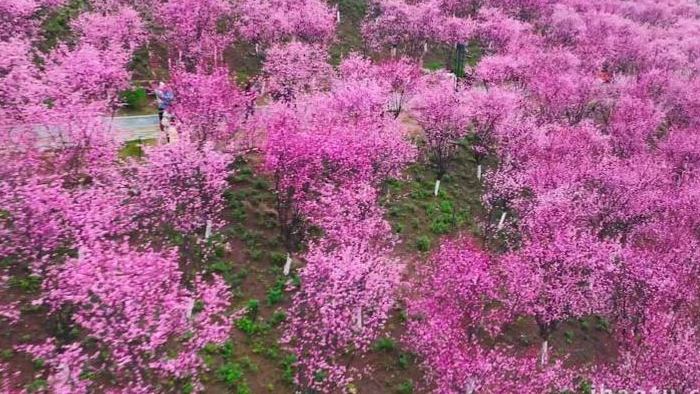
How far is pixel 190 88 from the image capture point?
116ft

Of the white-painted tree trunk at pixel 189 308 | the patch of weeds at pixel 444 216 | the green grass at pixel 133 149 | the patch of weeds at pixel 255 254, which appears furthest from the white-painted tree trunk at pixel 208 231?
the patch of weeds at pixel 444 216

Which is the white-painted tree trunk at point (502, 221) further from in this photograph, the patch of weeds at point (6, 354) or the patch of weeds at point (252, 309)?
the patch of weeds at point (6, 354)

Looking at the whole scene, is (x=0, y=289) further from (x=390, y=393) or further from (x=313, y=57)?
(x=313, y=57)

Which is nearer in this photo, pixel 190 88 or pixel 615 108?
pixel 190 88

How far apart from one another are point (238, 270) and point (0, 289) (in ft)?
41.1

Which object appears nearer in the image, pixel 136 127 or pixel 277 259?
pixel 277 259

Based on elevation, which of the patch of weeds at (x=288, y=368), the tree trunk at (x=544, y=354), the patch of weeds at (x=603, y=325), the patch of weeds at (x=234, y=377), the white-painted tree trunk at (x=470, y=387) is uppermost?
the white-painted tree trunk at (x=470, y=387)

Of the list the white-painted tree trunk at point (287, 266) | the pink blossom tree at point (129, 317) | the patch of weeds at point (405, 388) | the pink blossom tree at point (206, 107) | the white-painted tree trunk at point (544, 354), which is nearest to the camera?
the pink blossom tree at point (129, 317)

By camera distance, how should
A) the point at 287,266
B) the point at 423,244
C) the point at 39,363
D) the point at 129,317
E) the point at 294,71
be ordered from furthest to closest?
the point at 294,71 → the point at 423,244 → the point at 287,266 → the point at 39,363 → the point at 129,317

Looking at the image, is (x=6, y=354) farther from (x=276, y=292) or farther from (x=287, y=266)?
(x=287, y=266)

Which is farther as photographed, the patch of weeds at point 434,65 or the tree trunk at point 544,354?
the patch of weeds at point 434,65

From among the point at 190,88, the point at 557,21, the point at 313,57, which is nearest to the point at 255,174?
the point at 190,88

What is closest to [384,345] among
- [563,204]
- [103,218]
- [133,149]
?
[563,204]

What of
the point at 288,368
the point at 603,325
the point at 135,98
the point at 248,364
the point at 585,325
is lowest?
the point at 603,325
